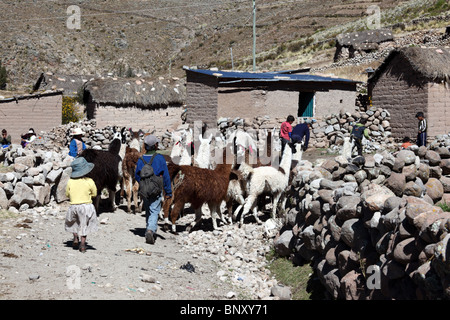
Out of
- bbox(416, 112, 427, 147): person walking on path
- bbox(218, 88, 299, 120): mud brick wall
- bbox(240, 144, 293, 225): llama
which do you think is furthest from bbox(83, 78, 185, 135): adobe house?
bbox(240, 144, 293, 225): llama

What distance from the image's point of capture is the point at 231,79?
21.2m

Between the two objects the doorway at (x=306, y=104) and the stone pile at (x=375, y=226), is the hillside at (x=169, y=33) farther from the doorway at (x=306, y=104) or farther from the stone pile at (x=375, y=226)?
the stone pile at (x=375, y=226)

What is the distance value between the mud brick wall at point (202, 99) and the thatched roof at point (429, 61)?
6708 mm

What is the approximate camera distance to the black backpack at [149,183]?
8570 millimetres

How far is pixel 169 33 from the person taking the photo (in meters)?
78.1

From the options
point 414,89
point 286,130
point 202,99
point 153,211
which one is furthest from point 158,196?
point 202,99

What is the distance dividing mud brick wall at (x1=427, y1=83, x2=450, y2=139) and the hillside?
88.3ft

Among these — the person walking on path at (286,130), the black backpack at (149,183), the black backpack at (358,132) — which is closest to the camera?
the black backpack at (149,183)

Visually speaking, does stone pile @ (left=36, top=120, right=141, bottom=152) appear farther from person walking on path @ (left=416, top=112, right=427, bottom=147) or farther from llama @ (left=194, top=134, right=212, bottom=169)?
person walking on path @ (left=416, top=112, right=427, bottom=147)

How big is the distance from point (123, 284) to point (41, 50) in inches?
2336

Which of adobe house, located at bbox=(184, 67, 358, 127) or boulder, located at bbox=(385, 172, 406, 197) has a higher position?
adobe house, located at bbox=(184, 67, 358, 127)

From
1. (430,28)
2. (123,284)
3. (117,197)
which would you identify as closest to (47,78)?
(117,197)

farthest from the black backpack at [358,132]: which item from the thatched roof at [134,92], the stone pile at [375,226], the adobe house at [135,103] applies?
the thatched roof at [134,92]

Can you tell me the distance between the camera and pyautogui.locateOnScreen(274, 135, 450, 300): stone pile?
4398mm
